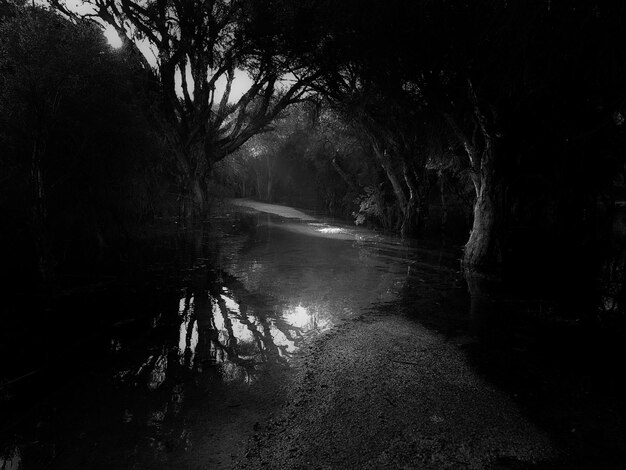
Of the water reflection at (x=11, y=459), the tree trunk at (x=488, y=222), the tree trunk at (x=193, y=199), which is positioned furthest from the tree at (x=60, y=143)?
the tree trunk at (x=488, y=222)

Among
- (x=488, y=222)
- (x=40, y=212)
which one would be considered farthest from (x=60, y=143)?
(x=488, y=222)

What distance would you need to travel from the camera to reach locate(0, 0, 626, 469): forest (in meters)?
8.04

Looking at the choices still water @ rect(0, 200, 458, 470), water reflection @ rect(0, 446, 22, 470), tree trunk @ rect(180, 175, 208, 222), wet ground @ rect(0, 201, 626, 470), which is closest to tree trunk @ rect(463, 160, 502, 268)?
still water @ rect(0, 200, 458, 470)

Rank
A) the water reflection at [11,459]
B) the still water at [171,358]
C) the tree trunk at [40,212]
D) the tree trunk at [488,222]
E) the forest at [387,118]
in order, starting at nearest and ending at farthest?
the water reflection at [11,459], the still water at [171,358], the forest at [387,118], the tree trunk at [40,212], the tree trunk at [488,222]

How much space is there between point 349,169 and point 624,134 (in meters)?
25.8

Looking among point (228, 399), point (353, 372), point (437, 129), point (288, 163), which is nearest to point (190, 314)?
point (228, 399)

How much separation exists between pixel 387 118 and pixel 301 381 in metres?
17.7

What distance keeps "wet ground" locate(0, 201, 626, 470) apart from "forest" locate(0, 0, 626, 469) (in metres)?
0.61

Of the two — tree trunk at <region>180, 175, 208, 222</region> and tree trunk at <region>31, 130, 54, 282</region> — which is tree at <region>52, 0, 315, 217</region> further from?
tree trunk at <region>31, 130, 54, 282</region>

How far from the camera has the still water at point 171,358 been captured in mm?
3633

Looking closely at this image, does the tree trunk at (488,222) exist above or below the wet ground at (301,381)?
above

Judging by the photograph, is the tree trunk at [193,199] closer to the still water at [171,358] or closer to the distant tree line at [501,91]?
the distant tree line at [501,91]

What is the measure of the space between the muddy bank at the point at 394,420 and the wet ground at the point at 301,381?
2cm

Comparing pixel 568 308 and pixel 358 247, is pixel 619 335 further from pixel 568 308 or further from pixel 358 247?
pixel 358 247
